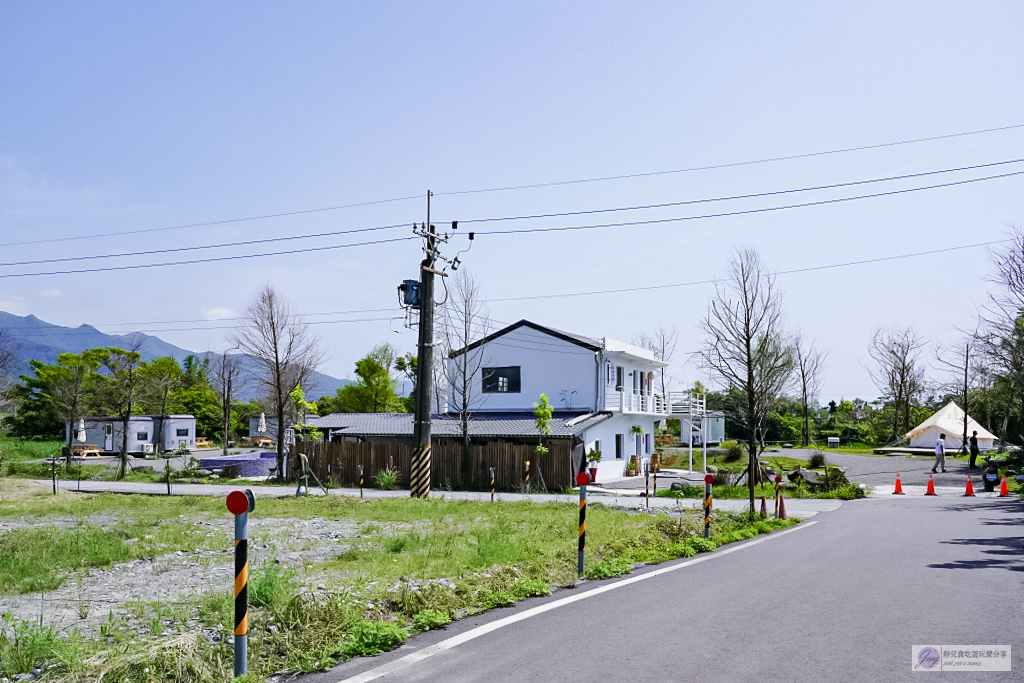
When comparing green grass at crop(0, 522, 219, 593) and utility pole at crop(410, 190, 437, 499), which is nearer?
green grass at crop(0, 522, 219, 593)

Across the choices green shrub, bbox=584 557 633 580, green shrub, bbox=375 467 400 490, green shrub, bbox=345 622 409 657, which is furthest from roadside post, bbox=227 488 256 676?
green shrub, bbox=375 467 400 490

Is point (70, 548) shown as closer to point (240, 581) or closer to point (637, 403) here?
point (240, 581)

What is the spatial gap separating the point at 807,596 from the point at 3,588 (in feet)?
30.3

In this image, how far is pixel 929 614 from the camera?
785 cm

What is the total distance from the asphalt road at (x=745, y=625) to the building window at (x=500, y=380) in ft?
99.3

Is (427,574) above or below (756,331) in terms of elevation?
below

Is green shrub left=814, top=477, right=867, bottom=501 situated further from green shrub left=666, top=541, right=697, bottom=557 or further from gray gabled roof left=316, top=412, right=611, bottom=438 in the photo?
green shrub left=666, top=541, right=697, bottom=557

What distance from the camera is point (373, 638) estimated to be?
658 centimetres

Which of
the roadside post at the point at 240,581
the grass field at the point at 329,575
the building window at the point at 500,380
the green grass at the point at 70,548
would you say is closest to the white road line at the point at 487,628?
the grass field at the point at 329,575

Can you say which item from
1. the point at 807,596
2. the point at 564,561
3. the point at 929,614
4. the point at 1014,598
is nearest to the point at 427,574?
the point at 564,561

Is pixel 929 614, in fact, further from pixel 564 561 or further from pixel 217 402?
pixel 217 402

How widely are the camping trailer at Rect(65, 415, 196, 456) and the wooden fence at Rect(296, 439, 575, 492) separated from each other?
29.6 meters

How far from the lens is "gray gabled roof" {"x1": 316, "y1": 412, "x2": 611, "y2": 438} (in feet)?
118

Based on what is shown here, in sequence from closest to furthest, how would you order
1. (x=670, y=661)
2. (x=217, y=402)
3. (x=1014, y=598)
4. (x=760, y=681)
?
(x=760, y=681), (x=670, y=661), (x=1014, y=598), (x=217, y=402)
